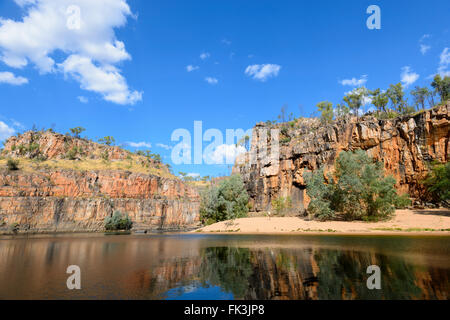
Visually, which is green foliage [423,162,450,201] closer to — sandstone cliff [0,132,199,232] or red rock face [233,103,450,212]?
red rock face [233,103,450,212]

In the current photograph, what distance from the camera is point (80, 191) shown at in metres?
99.8

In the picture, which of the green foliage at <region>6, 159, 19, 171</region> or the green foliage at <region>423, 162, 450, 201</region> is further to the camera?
the green foliage at <region>6, 159, 19, 171</region>

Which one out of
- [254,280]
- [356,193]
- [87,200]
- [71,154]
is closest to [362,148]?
[356,193]

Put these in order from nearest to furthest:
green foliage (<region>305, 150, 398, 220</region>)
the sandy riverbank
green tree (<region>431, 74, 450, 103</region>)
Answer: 1. the sandy riverbank
2. green foliage (<region>305, 150, 398, 220</region>)
3. green tree (<region>431, 74, 450, 103</region>)

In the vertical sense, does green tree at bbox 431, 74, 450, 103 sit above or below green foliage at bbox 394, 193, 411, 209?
above

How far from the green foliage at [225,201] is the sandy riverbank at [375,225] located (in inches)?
425

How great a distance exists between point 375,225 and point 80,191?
10481 centimetres

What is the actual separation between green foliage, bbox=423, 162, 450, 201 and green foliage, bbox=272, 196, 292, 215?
2478cm

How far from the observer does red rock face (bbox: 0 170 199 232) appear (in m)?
83.9

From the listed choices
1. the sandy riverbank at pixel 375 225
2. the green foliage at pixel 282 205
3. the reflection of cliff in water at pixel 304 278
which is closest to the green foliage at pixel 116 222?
the green foliage at pixel 282 205

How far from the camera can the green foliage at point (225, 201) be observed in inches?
2048

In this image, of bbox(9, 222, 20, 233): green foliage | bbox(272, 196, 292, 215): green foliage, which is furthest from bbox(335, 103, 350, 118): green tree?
bbox(9, 222, 20, 233): green foliage

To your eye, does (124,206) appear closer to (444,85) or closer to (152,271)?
(152,271)
